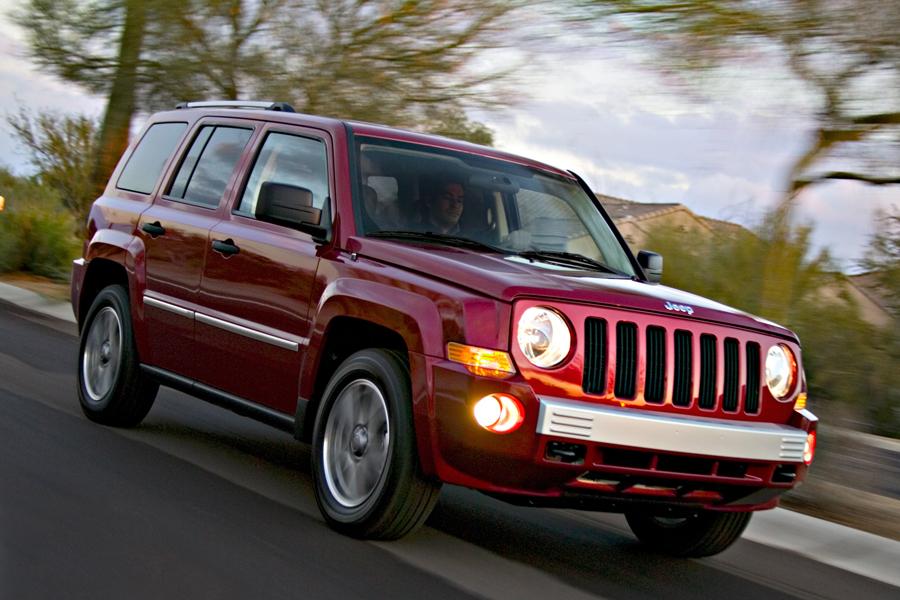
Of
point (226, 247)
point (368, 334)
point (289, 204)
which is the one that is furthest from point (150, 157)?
point (368, 334)

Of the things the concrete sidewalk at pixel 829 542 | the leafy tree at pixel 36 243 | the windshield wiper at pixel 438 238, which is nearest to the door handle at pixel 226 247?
the windshield wiper at pixel 438 238

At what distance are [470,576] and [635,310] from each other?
1.23 meters

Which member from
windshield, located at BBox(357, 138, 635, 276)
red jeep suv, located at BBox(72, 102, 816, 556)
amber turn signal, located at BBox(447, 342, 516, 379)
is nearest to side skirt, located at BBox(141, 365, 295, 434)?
red jeep suv, located at BBox(72, 102, 816, 556)

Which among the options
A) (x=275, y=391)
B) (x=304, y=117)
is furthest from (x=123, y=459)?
(x=304, y=117)

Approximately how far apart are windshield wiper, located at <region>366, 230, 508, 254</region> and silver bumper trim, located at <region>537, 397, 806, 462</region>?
1.30 meters

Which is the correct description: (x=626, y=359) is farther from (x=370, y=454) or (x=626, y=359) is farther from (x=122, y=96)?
(x=122, y=96)

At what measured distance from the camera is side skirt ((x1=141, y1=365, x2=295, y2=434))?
6125 mm

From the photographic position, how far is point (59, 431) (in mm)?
7273

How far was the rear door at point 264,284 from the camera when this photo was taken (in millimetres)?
6062

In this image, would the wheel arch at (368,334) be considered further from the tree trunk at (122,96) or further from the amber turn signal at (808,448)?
the tree trunk at (122,96)

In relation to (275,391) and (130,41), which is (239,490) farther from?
(130,41)

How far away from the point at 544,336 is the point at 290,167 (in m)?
2.05

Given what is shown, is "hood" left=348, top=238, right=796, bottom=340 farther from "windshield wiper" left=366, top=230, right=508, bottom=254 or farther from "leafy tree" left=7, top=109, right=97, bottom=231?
"leafy tree" left=7, top=109, right=97, bottom=231

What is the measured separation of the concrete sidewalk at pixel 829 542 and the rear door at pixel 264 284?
8.47 feet
